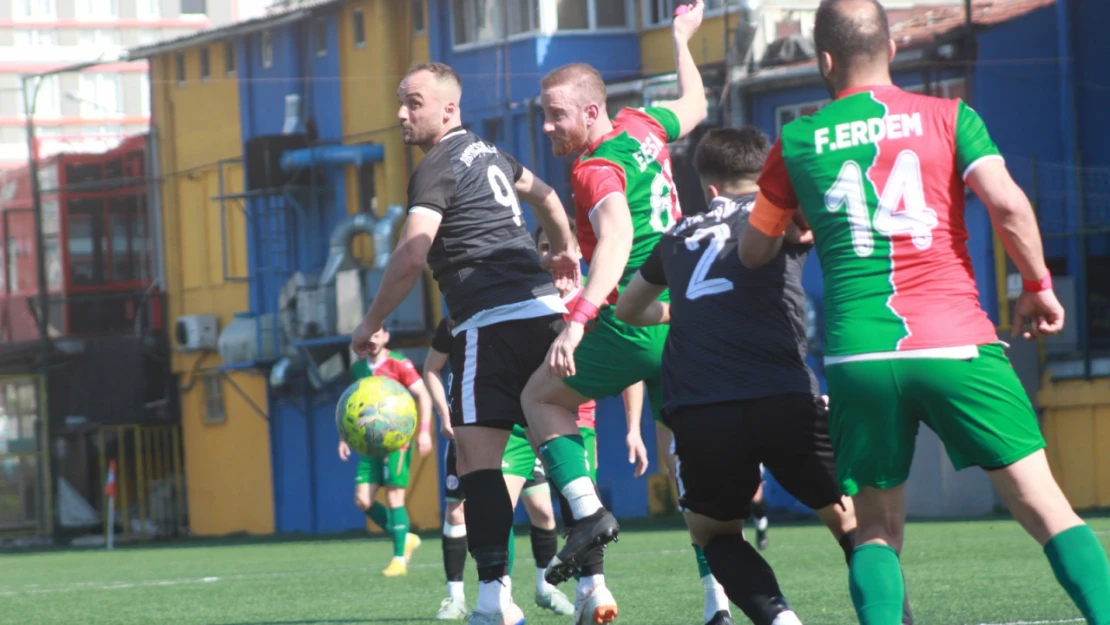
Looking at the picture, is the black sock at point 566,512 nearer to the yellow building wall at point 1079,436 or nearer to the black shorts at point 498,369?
the black shorts at point 498,369

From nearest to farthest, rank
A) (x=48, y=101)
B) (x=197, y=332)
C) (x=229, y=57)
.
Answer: (x=197, y=332), (x=229, y=57), (x=48, y=101)

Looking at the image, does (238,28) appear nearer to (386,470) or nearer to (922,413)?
(386,470)

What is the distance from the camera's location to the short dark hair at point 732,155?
21.1 feet

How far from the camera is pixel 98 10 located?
74.0m

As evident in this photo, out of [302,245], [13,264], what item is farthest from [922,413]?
[13,264]

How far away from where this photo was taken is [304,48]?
3809cm

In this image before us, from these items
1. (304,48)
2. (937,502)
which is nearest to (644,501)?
(937,502)

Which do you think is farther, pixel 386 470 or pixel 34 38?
pixel 34 38

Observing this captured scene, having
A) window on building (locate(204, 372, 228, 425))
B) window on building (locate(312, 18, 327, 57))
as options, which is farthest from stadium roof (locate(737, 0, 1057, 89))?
window on building (locate(204, 372, 228, 425))

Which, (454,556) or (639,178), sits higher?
(639,178)

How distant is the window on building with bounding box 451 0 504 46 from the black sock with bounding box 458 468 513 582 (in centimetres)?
2628

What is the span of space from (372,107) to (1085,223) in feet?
51.0

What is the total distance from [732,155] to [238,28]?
33801 millimetres

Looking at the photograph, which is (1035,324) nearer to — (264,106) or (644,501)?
(644,501)
